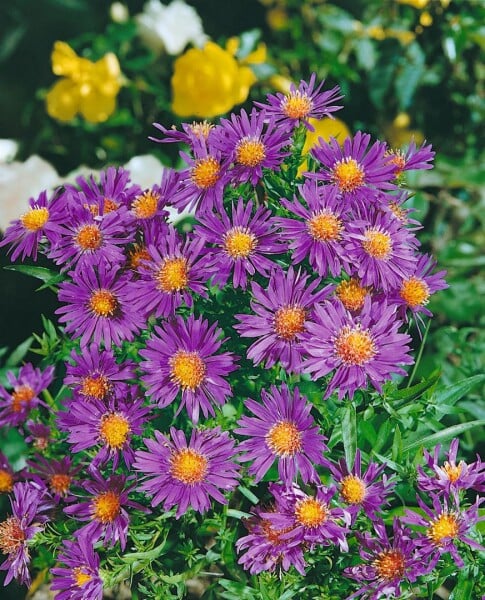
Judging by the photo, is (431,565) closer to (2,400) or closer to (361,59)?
(2,400)

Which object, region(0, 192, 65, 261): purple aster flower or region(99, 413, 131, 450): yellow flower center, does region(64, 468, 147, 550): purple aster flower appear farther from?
region(0, 192, 65, 261): purple aster flower

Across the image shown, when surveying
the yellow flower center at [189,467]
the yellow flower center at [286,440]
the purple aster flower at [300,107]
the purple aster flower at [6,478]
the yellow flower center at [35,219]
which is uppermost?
the purple aster flower at [300,107]

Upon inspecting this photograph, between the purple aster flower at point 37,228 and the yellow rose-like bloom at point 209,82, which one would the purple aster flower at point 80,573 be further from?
the yellow rose-like bloom at point 209,82

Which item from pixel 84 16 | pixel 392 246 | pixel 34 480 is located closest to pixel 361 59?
pixel 84 16

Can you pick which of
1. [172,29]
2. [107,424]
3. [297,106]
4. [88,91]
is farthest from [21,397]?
[172,29]

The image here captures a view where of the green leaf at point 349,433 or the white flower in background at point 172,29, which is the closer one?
the green leaf at point 349,433

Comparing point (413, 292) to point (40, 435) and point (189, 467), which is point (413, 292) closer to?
point (189, 467)

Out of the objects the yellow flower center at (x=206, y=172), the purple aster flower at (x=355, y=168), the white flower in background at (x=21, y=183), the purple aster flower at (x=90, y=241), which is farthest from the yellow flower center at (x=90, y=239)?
the white flower in background at (x=21, y=183)
